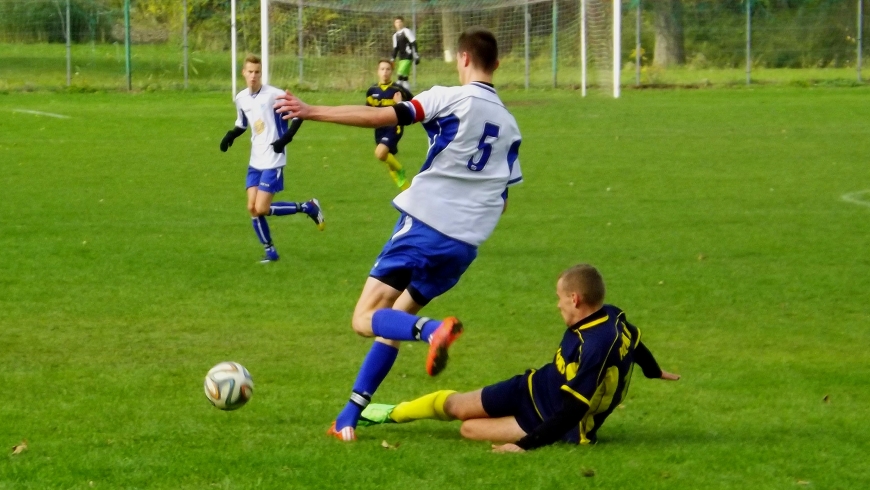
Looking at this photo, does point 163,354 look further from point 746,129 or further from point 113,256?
point 746,129

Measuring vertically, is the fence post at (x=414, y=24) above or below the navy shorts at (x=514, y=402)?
above

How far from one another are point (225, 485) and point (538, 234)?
8192 mm

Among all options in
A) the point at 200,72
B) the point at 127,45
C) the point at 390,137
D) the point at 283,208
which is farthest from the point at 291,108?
the point at 200,72

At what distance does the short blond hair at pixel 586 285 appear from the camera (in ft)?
17.7

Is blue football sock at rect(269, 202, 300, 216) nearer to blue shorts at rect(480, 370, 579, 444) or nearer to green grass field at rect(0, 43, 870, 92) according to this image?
blue shorts at rect(480, 370, 579, 444)

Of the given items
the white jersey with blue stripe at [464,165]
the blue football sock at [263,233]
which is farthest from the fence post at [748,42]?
the white jersey with blue stripe at [464,165]

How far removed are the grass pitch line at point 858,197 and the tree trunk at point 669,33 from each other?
19.7m

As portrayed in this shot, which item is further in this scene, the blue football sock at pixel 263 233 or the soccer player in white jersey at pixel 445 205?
the blue football sock at pixel 263 233

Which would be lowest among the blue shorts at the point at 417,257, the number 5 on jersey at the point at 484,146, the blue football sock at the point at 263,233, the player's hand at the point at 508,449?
the player's hand at the point at 508,449

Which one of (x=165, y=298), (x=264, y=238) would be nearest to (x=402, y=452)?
(x=165, y=298)

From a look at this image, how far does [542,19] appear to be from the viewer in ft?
101

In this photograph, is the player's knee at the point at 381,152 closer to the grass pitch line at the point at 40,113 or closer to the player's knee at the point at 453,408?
the player's knee at the point at 453,408

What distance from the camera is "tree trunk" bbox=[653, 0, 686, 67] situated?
35094mm

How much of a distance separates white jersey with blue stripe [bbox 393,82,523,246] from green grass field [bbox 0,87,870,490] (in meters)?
1.05
